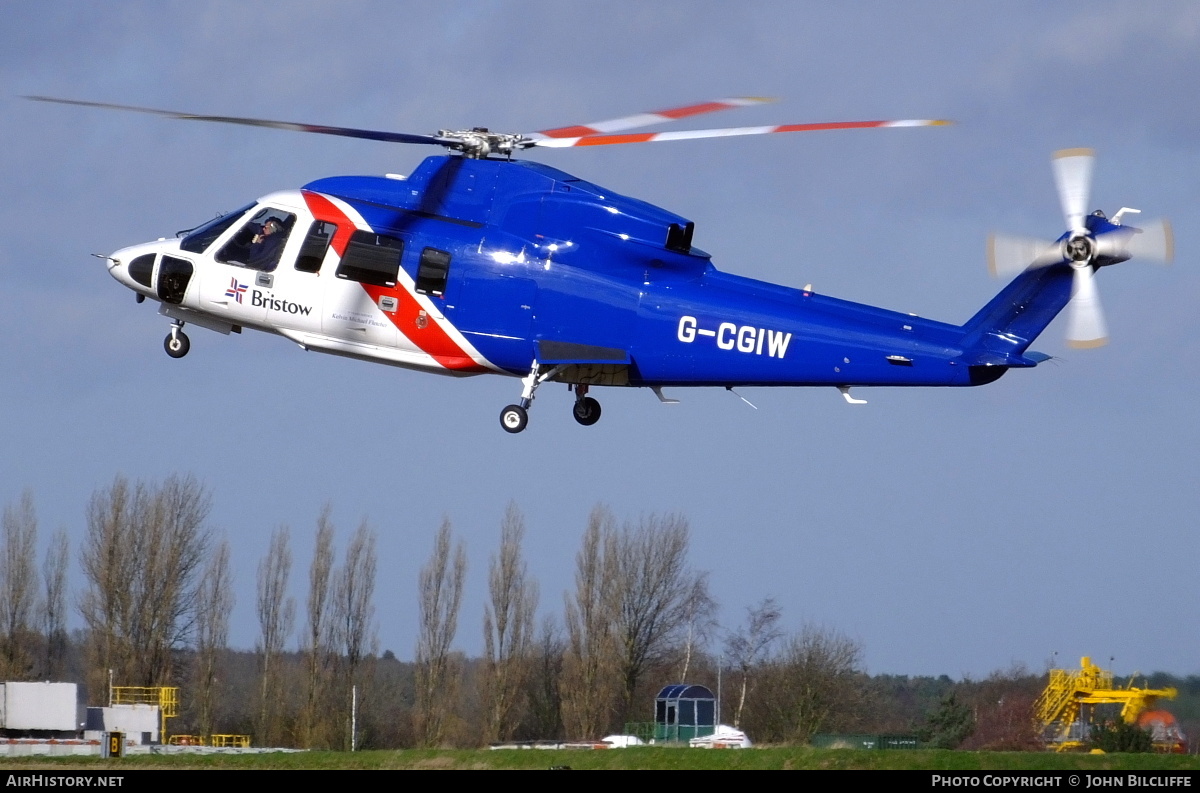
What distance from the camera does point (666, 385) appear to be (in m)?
20.7

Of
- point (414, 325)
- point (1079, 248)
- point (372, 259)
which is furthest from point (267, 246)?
point (1079, 248)

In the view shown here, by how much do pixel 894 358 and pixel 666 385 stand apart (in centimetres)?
290

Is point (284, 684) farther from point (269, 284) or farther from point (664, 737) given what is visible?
point (269, 284)

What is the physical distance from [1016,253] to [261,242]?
9.66 metres


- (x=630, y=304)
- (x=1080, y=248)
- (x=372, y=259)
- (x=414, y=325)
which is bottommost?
(x=414, y=325)

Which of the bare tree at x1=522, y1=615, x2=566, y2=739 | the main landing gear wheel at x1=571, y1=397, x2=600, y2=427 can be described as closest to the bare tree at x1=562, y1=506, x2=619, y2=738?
the bare tree at x1=522, y1=615, x2=566, y2=739

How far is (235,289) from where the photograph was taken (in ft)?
72.3

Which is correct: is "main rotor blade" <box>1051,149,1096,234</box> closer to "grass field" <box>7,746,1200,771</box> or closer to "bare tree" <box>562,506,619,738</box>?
"grass field" <box>7,746,1200,771</box>

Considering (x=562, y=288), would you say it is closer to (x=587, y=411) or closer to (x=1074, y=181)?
(x=587, y=411)

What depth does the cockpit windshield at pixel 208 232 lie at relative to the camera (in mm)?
22312

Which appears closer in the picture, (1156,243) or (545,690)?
(1156,243)

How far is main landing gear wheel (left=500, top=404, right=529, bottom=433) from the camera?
20.6 metres
